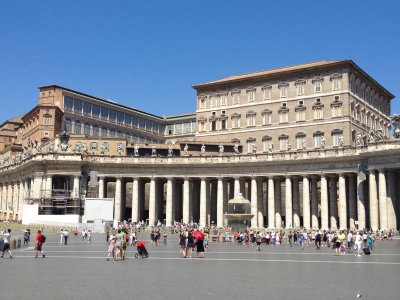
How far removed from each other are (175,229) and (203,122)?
3875 centimetres

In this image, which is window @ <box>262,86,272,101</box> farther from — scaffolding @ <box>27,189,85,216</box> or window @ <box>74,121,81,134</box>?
window @ <box>74,121,81,134</box>

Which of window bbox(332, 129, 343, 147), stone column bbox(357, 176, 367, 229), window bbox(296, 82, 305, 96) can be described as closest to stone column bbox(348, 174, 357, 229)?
stone column bbox(357, 176, 367, 229)

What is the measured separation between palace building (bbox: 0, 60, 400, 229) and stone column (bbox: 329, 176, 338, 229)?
21 centimetres

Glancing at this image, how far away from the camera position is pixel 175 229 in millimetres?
66062

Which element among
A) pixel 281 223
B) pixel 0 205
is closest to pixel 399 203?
pixel 281 223

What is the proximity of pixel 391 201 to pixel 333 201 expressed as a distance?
11.5m

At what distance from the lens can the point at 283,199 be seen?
86125mm

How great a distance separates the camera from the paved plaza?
1603cm

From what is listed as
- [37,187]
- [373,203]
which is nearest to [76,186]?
[37,187]

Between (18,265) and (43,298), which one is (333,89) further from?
(43,298)

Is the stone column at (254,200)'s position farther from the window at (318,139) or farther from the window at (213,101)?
the window at (213,101)

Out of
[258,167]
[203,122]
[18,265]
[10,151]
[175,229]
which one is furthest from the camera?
[10,151]

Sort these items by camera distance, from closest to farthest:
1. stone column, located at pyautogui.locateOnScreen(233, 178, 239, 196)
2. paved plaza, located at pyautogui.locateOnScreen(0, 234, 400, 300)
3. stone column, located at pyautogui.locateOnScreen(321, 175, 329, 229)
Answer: paved plaza, located at pyautogui.locateOnScreen(0, 234, 400, 300) → stone column, located at pyautogui.locateOnScreen(321, 175, 329, 229) → stone column, located at pyautogui.locateOnScreen(233, 178, 239, 196)

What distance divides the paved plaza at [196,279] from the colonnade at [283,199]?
3756cm
